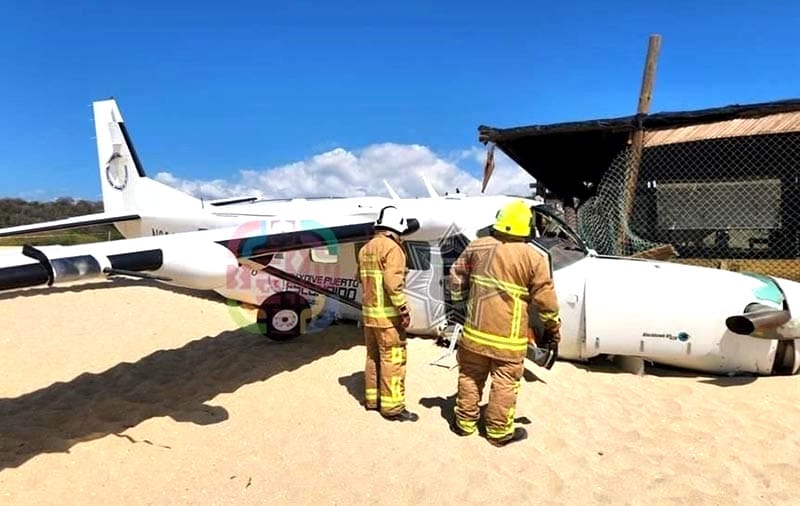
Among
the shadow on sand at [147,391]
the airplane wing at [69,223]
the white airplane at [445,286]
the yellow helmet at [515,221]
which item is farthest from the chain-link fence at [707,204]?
the airplane wing at [69,223]

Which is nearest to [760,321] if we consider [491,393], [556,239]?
[556,239]

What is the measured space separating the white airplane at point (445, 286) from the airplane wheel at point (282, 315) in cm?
1

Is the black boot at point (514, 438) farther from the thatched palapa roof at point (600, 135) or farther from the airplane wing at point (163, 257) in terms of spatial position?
the thatched palapa roof at point (600, 135)

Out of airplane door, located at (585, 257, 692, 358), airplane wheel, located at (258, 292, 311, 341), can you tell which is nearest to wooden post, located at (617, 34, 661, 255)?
airplane door, located at (585, 257, 692, 358)

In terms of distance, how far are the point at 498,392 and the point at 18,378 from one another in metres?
5.57

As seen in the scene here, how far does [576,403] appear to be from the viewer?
5598 millimetres

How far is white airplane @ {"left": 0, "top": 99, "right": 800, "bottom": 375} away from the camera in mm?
4477

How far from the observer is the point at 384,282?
205 inches

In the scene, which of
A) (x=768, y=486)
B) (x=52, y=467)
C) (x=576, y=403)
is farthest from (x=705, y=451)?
(x=52, y=467)

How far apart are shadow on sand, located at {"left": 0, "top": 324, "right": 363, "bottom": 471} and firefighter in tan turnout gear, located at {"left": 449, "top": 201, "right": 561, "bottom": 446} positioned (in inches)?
98.6

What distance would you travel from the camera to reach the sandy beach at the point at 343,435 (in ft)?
13.5

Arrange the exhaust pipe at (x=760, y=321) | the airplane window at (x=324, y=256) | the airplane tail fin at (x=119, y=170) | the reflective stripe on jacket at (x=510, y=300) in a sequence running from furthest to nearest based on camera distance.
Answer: the airplane tail fin at (x=119, y=170) < the airplane window at (x=324, y=256) < the exhaust pipe at (x=760, y=321) < the reflective stripe on jacket at (x=510, y=300)

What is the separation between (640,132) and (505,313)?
19.5ft

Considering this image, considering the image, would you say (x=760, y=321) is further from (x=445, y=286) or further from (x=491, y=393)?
(x=445, y=286)
